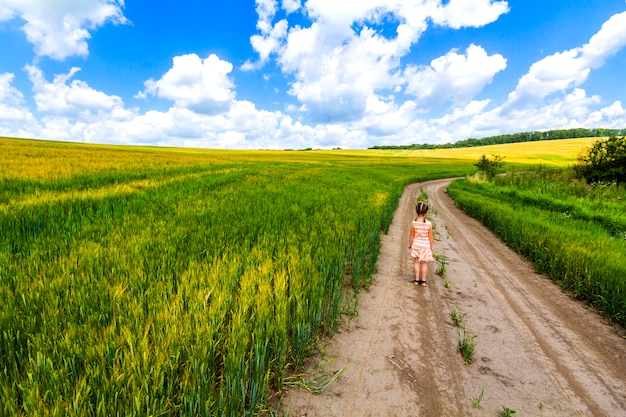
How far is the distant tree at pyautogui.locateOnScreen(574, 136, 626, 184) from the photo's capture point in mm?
18078

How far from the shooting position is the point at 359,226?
272 inches

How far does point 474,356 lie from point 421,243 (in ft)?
8.40

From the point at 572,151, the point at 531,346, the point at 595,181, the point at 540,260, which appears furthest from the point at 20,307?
the point at 572,151

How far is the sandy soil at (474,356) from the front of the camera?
2564 millimetres

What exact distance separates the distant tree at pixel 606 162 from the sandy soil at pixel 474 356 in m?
20.3

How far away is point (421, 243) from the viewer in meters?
5.56

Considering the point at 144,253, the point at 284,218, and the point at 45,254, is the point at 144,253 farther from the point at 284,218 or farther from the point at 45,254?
the point at 284,218

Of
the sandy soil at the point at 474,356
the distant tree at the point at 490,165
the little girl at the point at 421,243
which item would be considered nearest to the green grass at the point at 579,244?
the sandy soil at the point at 474,356

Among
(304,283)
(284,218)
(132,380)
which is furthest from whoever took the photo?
(284,218)

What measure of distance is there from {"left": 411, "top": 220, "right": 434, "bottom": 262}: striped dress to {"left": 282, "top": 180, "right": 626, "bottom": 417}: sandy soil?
0.53m

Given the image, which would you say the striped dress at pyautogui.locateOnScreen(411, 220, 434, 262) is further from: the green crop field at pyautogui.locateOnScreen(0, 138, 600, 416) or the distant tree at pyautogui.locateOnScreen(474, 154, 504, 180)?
the distant tree at pyautogui.locateOnScreen(474, 154, 504, 180)

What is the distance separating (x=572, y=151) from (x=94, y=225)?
349ft

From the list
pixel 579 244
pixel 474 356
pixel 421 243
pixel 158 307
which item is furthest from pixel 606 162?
pixel 158 307

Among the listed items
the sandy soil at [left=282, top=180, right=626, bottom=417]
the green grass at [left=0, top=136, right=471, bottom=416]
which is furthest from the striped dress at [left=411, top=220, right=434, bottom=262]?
the green grass at [left=0, top=136, right=471, bottom=416]
